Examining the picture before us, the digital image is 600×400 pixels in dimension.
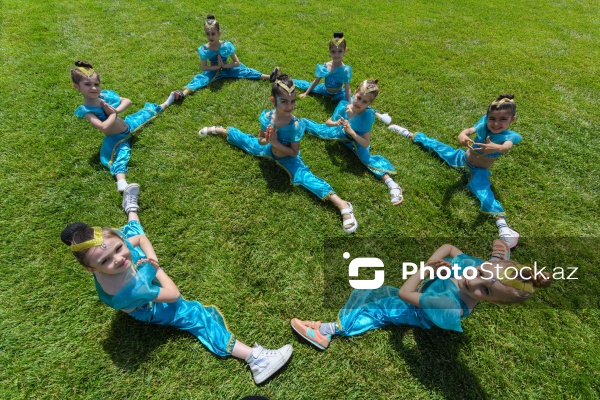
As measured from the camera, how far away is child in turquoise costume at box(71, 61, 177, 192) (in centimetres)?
473

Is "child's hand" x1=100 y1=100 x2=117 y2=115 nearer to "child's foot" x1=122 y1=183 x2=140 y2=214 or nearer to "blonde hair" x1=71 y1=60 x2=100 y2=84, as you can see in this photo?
"blonde hair" x1=71 y1=60 x2=100 y2=84

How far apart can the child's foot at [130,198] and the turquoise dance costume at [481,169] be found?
16.5ft

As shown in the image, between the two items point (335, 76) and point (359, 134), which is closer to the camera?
point (359, 134)

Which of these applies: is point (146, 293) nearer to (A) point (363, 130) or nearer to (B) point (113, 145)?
(B) point (113, 145)

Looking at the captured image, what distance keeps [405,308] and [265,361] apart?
5.65 ft

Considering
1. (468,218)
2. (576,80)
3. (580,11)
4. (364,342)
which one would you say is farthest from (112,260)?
(580,11)

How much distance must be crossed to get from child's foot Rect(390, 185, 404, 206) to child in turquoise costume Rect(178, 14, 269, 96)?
4.11 m

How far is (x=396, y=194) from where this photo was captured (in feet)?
16.9

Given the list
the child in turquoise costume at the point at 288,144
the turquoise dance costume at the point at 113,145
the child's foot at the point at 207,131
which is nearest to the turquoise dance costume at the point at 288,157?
the child in turquoise costume at the point at 288,144

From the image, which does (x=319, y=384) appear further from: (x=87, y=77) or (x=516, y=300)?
(x=87, y=77)

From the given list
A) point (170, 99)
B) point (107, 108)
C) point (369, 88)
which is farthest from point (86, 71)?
point (369, 88)

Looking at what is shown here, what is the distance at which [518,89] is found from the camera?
753 centimetres

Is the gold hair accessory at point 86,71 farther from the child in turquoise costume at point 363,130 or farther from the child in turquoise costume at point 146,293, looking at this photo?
the child in turquoise costume at point 363,130

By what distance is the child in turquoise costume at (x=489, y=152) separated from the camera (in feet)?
14.9
